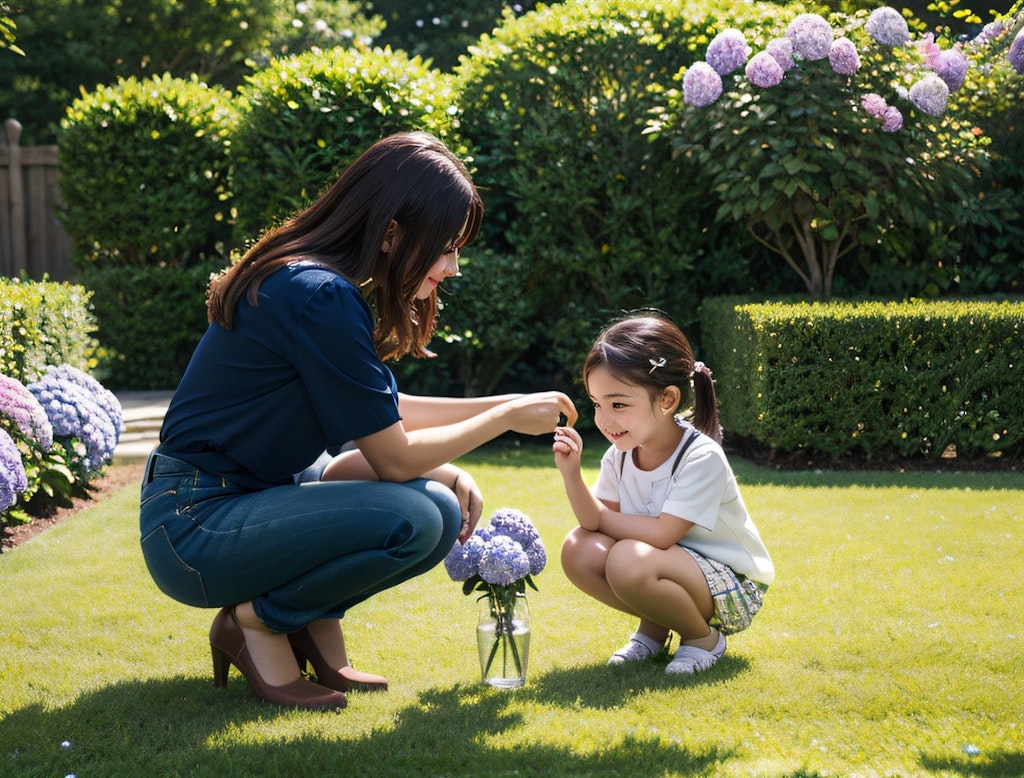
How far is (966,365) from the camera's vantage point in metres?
6.43

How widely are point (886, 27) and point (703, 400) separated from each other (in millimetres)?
4865

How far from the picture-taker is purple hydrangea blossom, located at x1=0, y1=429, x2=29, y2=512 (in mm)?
4543

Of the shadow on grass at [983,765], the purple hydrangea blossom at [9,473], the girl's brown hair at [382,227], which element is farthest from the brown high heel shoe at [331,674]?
the purple hydrangea blossom at [9,473]

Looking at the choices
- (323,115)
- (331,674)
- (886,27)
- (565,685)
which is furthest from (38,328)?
(886,27)

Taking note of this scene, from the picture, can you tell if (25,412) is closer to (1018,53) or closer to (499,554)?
(499,554)

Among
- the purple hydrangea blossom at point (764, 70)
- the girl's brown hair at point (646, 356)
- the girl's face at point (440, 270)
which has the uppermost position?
the purple hydrangea blossom at point (764, 70)

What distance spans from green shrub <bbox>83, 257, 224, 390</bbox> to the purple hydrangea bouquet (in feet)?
21.3

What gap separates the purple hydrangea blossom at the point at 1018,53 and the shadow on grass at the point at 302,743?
22.1 feet

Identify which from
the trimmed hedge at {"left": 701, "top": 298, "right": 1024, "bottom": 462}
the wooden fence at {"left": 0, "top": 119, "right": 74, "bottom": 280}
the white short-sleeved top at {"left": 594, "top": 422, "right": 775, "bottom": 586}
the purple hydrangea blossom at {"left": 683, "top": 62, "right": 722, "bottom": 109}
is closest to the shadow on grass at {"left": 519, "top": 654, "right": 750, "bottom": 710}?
the white short-sleeved top at {"left": 594, "top": 422, "right": 775, "bottom": 586}

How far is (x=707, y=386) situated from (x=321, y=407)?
119cm

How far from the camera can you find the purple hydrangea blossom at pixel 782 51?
7.19 metres

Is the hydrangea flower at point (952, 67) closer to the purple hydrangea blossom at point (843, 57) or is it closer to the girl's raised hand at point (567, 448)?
the purple hydrangea blossom at point (843, 57)

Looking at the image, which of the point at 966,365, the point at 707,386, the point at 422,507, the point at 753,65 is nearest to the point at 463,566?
the point at 422,507

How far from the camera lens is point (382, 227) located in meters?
2.86
